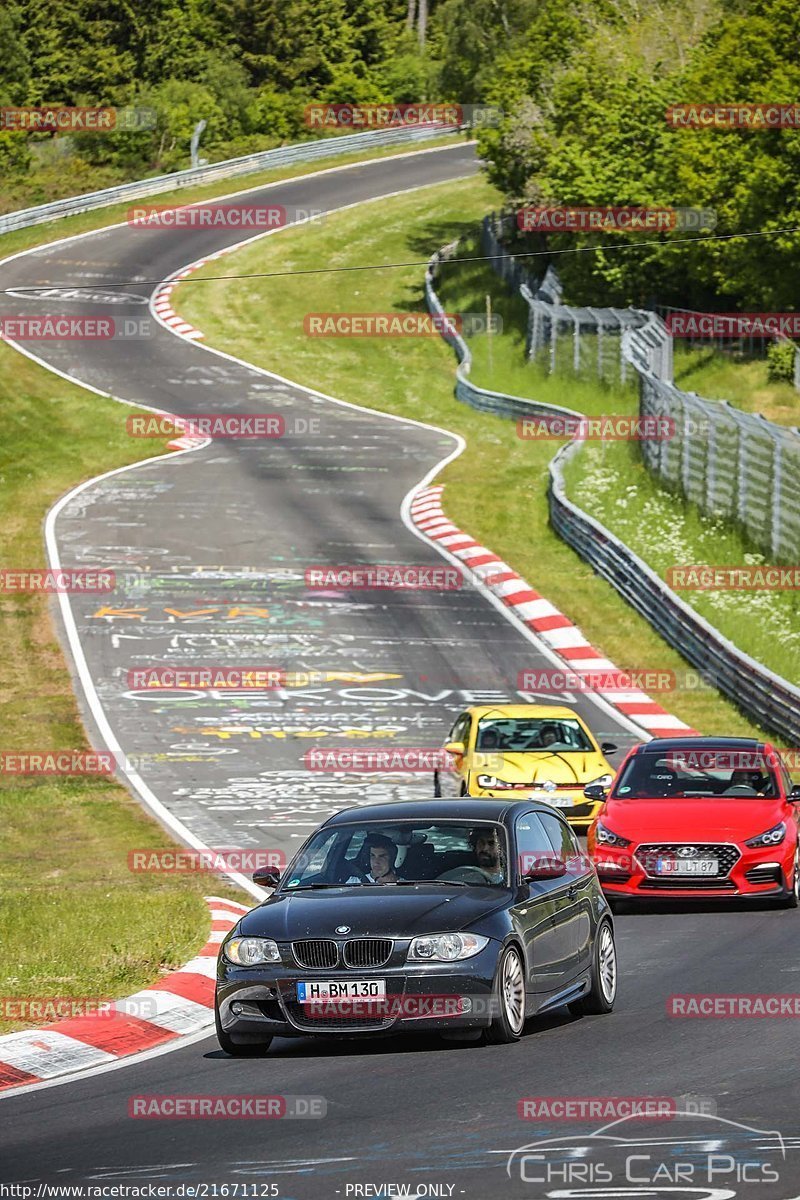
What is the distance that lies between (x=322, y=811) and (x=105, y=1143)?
46.5ft

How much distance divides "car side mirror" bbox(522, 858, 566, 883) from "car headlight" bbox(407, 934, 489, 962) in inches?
37.8

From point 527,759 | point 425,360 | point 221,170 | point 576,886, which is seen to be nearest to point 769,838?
point 576,886

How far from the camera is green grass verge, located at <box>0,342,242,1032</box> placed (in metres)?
13.5

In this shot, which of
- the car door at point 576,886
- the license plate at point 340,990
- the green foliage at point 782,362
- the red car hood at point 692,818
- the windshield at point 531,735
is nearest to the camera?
the license plate at point 340,990

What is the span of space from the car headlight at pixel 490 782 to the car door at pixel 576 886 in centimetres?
899

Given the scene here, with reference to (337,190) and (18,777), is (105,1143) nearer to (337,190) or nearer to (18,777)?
(18,777)

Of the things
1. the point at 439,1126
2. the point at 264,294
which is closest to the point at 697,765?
the point at 439,1126

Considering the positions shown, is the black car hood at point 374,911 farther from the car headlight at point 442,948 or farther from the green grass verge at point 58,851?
the green grass verge at point 58,851

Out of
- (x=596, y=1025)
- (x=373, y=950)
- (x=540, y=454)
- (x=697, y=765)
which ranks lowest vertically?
(x=540, y=454)

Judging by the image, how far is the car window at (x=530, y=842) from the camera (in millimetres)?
11516

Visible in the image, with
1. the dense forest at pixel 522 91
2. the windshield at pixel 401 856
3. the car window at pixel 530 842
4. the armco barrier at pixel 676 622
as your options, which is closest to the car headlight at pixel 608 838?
the car window at pixel 530 842

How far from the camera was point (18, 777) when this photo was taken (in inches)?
984

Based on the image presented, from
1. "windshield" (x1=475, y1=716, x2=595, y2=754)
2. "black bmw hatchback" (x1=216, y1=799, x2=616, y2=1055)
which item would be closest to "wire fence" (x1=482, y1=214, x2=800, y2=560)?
"windshield" (x1=475, y1=716, x2=595, y2=754)

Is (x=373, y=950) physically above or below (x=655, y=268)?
above
